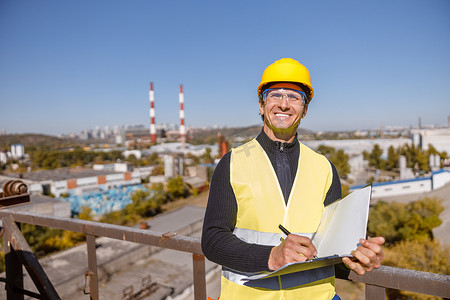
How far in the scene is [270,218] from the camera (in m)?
0.86

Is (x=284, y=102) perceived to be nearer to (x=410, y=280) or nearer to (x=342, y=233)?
(x=342, y=233)

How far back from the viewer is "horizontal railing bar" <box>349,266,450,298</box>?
755 mm

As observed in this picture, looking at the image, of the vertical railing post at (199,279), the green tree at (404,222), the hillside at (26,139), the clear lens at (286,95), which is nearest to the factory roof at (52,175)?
the green tree at (404,222)

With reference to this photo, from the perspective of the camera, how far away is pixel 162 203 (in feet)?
65.9

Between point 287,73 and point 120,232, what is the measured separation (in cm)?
96

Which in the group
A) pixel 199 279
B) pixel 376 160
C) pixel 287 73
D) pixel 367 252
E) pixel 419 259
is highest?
pixel 287 73

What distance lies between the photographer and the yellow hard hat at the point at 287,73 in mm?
948

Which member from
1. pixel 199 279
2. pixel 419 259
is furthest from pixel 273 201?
pixel 419 259

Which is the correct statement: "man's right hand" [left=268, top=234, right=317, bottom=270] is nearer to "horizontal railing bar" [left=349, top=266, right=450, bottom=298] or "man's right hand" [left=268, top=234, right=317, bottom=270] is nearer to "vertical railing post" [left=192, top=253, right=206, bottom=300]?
"horizontal railing bar" [left=349, top=266, right=450, bottom=298]

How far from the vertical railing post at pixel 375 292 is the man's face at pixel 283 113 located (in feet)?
1.75

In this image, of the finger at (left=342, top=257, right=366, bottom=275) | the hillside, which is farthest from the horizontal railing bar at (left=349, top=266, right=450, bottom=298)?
the hillside

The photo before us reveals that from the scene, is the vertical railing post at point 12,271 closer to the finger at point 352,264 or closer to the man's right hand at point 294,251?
the man's right hand at point 294,251

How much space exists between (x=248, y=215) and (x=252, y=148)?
0.72 feet

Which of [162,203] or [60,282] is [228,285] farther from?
[162,203]
